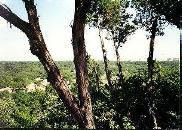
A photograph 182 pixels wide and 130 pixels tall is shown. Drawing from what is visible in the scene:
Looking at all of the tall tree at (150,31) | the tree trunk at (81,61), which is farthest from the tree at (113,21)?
the tree trunk at (81,61)

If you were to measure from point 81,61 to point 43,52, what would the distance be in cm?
99

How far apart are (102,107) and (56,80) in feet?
92.0

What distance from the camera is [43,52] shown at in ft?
26.2

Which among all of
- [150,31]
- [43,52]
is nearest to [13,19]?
[43,52]

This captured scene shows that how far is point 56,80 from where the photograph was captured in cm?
805

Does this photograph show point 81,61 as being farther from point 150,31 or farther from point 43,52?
point 150,31

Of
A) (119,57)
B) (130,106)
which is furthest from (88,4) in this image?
(119,57)

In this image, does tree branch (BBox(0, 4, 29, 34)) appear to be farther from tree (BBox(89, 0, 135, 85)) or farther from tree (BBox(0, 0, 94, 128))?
tree (BBox(89, 0, 135, 85))

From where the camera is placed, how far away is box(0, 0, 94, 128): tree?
312 inches

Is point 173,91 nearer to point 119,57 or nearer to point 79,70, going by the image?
point 119,57

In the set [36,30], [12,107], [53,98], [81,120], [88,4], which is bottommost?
[12,107]

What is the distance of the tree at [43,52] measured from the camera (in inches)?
312

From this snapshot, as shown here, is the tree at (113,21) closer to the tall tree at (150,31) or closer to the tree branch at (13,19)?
the tall tree at (150,31)

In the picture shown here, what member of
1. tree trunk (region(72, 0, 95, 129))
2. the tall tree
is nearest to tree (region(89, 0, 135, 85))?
the tall tree
